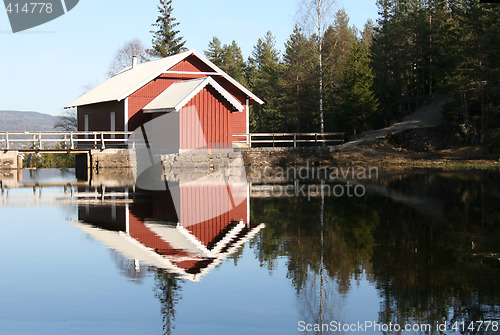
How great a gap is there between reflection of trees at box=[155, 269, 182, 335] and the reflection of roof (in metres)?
0.22

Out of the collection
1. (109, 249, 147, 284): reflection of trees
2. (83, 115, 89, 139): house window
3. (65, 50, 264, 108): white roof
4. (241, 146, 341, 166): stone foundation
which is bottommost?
(109, 249, 147, 284): reflection of trees

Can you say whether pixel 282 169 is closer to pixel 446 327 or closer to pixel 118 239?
pixel 118 239

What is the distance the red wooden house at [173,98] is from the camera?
33969mm

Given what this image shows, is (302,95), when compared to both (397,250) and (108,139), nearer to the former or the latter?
(108,139)

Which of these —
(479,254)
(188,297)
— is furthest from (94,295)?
(479,254)

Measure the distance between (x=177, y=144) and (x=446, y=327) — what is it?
1125 inches

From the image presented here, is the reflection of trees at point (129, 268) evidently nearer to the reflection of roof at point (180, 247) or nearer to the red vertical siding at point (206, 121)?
the reflection of roof at point (180, 247)

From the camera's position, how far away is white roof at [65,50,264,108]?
121 feet

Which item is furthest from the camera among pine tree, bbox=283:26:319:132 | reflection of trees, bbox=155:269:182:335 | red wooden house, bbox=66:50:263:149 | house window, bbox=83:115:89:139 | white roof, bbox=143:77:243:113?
pine tree, bbox=283:26:319:132

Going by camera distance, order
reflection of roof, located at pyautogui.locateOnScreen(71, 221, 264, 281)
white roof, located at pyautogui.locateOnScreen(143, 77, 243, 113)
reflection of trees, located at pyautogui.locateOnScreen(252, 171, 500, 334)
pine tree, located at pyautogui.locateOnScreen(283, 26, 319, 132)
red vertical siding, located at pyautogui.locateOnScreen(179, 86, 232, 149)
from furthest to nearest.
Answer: pine tree, located at pyautogui.locateOnScreen(283, 26, 319, 132), red vertical siding, located at pyautogui.locateOnScreen(179, 86, 232, 149), white roof, located at pyautogui.locateOnScreen(143, 77, 243, 113), reflection of roof, located at pyautogui.locateOnScreen(71, 221, 264, 281), reflection of trees, located at pyautogui.locateOnScreen(252, 171, 500, 334)

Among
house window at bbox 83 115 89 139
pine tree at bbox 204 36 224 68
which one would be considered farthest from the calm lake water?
pine tree at bbox 204 36 224 68

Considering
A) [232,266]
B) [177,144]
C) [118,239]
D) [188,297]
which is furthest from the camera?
[177,144]

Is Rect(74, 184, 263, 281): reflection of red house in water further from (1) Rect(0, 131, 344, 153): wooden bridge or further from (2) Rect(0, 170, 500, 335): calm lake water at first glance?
(1) Rect(0, 131, 344, 153): wooden bridge

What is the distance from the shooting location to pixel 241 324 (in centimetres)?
672
